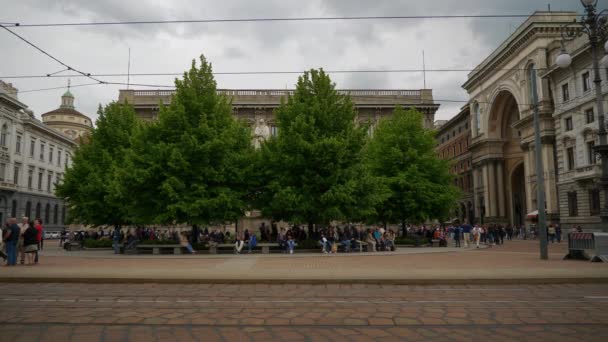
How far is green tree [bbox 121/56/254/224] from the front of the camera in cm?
2409

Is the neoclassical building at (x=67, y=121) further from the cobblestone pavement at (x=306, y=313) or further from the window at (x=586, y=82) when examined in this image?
the cobblestone pavement at (x=306, y=313)

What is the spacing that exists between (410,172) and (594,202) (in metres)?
18.7

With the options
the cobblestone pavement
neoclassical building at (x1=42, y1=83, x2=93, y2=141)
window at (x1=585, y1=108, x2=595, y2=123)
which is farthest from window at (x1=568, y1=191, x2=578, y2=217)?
neoclassical building at (x1=42, y1=83, x2=93, y2=141)

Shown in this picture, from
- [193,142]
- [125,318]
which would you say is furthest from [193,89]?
[125,318]

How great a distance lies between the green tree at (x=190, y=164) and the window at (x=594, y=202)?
102 ft

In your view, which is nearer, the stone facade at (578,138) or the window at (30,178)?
the stone facade at (578,138)

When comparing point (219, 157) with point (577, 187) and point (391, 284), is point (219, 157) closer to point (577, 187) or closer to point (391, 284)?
point (391, 284)

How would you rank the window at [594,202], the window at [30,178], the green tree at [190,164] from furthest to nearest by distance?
the window at [30,178] → the window at [594,202] → the green tree at [190,164]

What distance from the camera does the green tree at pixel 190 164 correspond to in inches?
949

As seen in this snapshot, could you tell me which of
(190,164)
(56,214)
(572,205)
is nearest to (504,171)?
(572,205)

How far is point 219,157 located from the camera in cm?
2555

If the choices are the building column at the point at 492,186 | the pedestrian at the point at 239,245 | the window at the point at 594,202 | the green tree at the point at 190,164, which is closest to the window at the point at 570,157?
the window at the point at 594,202

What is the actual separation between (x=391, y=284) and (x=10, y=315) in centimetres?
838

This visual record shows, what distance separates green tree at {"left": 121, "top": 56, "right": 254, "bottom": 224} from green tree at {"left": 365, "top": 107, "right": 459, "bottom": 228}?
430 inches
